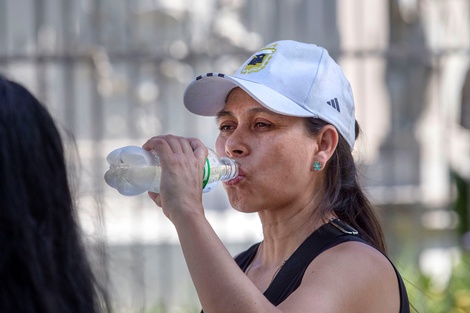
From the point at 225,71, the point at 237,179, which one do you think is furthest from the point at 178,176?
the point at 225,71

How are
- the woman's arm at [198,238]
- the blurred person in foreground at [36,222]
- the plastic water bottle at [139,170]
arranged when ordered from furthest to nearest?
the plastic water bottle at [139,170], the woman's arm at [198,238], the blurred person in foreground at [36,222]

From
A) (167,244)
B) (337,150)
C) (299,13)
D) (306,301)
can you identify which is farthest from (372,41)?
(306,301)

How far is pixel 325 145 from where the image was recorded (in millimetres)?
2357

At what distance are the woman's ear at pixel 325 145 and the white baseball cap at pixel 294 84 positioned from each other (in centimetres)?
2

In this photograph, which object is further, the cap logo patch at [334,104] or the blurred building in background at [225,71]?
the blurred building in background at [225,71]

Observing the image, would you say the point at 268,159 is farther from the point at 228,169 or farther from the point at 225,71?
the point at 225,71

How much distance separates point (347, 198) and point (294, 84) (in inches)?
12.8

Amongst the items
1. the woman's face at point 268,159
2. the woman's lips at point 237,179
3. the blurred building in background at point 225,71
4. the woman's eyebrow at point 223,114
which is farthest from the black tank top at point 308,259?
the blurred building in background at point 225,71

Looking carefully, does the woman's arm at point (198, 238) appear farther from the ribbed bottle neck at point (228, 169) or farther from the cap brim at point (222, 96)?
the cap brim at point (222, 96)

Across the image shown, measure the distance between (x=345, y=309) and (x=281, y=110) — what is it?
0.50m

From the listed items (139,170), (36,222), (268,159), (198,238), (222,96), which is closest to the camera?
(36,222)

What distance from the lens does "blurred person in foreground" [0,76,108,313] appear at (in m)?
1.49

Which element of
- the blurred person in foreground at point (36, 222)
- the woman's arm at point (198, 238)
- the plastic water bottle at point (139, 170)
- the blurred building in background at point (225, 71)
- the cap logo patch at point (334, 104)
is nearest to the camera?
the blurred person in foreground at point (36, 222)

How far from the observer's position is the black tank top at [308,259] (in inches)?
86.2
